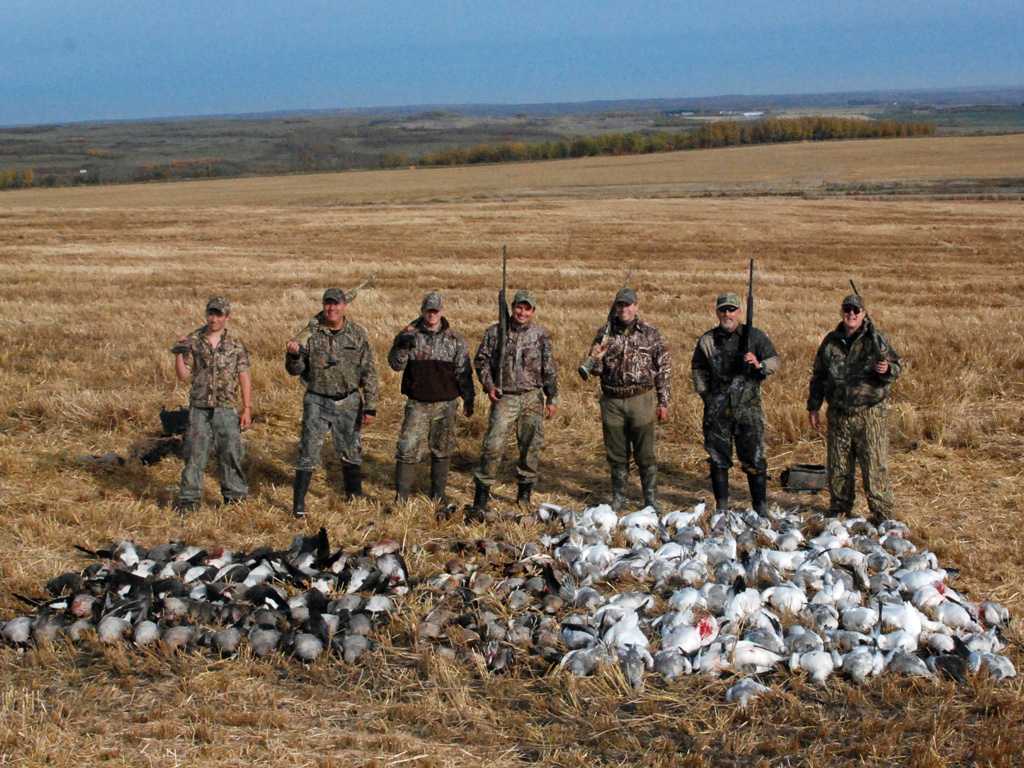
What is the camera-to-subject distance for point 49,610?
6305 mm

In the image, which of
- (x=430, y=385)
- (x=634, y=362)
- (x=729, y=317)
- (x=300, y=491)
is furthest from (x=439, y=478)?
(x=729, y=317)

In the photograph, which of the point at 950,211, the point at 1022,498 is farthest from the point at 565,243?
the point at 1022,498

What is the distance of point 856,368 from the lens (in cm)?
784

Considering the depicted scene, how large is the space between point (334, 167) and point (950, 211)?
58971 mm

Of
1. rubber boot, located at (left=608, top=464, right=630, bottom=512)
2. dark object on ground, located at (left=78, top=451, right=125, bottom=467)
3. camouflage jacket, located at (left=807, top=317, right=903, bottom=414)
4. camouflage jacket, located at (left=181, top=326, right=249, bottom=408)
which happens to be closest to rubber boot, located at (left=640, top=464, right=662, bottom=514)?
rubber boot, located at (left=608, top=464, right=630, bottom=512)

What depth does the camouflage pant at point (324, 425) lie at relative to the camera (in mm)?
8344

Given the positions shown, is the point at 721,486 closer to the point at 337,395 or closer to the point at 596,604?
the point at 596,604

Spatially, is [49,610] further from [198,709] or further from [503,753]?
[503,753]

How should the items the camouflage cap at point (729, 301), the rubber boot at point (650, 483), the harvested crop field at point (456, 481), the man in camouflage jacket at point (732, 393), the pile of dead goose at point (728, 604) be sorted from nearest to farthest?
the harvested crop field at point (456, 481), the pile of dead goose at point (728, 604), the camouflage cap at point (729, 301), the man in camouflage jacket at point (732, 393), the rubber boot at point (650, 483)

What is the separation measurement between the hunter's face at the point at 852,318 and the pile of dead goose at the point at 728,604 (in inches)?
61.6

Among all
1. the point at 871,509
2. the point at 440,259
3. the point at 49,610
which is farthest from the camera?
the point at 440,259

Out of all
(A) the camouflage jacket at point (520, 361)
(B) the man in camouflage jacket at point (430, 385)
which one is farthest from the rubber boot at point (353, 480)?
(A) the camouflage jacket at point (520, 361)

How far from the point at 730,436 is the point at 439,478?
2587mm

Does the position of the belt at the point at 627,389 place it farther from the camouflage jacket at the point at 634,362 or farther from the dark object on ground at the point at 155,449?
the dark object on ground at the point at 155,449
